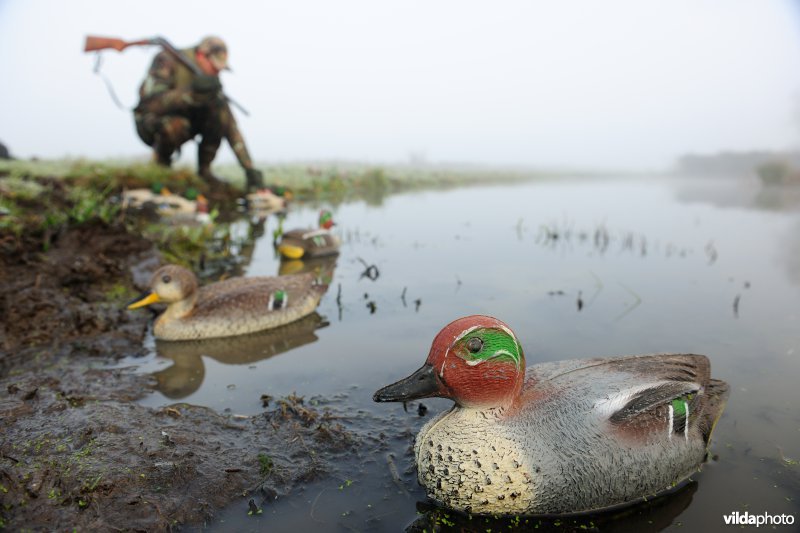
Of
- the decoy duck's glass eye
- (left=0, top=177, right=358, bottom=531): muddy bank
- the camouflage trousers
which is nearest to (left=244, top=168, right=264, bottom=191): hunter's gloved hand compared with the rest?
the camouflage trousers

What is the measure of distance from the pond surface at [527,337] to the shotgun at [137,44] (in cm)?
421

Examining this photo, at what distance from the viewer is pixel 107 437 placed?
3289 mm

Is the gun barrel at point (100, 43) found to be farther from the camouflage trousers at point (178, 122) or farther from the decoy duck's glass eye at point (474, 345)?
the decoy duck's glass eye at point (474, 345)

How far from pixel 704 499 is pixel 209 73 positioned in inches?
509

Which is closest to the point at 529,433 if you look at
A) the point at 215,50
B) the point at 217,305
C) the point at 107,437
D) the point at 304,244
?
the point at 107,437

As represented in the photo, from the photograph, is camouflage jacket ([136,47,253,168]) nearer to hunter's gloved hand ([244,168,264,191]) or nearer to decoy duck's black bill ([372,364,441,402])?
hunter's gloved hand ([244,168,264,191])

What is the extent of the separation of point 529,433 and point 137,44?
41.2 feet

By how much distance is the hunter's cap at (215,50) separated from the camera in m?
12.5

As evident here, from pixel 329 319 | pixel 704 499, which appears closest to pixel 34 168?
pixel 329 319

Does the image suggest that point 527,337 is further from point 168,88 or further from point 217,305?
point 168,88

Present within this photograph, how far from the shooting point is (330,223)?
8.94 metres

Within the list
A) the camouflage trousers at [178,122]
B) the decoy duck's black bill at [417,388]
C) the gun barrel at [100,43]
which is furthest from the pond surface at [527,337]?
the gun barrel at [100,43]

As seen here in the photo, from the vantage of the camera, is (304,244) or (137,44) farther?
(137,44)

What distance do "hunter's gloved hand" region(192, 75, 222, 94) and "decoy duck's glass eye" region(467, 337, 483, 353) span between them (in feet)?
37.9
